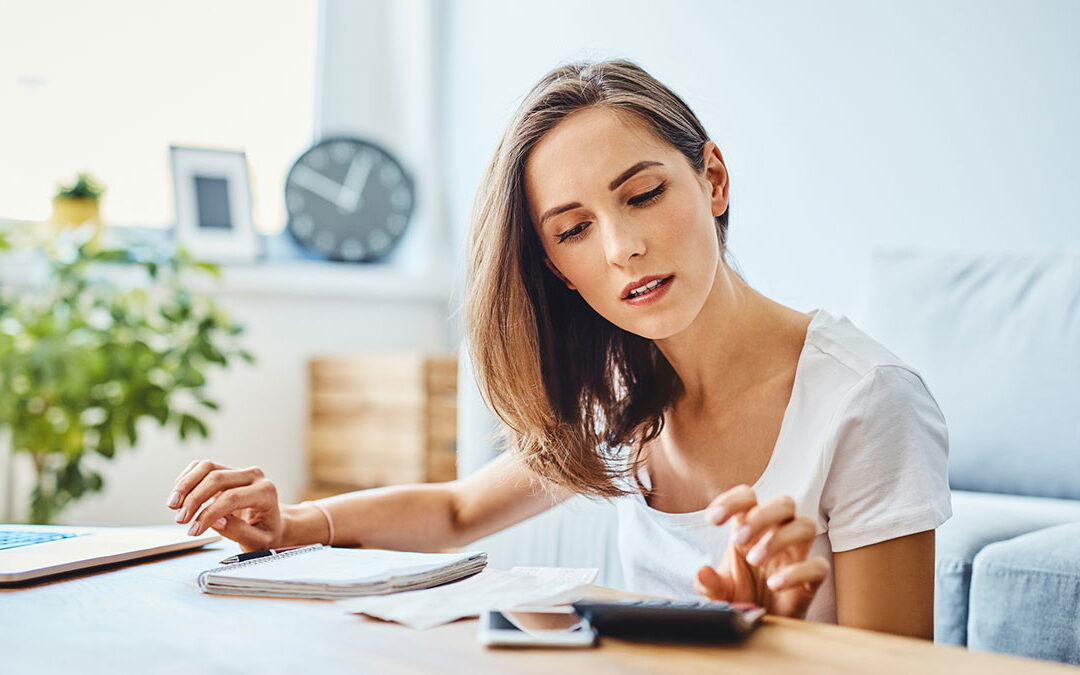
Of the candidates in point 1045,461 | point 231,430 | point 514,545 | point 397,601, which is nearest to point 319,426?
point 231,430

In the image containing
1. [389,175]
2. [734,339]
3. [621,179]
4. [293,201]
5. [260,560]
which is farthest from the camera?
[389,175]

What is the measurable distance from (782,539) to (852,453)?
0.89 ft

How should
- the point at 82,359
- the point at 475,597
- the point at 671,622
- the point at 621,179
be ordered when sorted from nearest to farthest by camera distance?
the point at 671,622
the point at 475,597
the point at 621,179
the point at 82,359

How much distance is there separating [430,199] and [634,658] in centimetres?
297

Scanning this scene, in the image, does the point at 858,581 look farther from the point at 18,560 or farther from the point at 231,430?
the point at 231,430

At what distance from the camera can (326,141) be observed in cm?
328

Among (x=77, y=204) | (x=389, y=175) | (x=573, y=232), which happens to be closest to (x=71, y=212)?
(x=77, y=204)

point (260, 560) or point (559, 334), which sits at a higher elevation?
point (559, 334)

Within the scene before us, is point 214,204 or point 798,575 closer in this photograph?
point 798,575

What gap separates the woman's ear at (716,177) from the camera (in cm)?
111

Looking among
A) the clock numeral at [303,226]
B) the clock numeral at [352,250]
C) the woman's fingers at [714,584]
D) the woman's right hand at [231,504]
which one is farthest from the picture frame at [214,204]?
the woman's fingers at [714,584]

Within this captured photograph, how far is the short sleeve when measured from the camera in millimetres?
883

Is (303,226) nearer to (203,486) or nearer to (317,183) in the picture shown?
(317,183)

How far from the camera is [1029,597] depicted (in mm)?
1255
